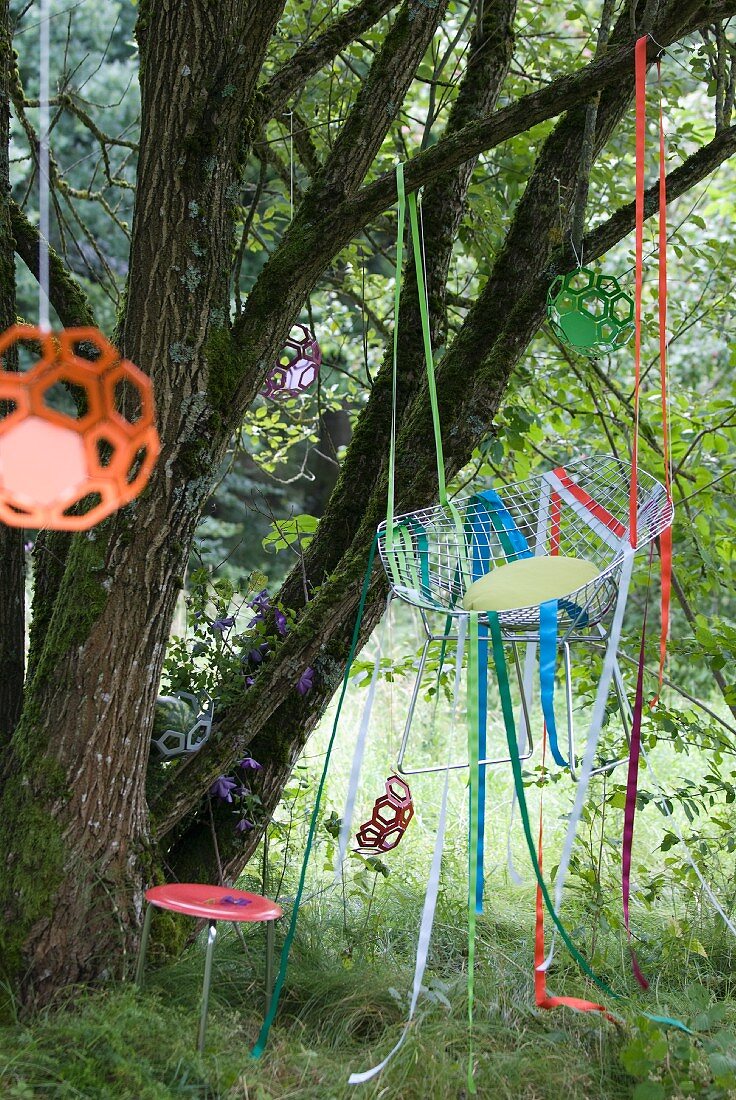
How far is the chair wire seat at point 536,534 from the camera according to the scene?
197cm

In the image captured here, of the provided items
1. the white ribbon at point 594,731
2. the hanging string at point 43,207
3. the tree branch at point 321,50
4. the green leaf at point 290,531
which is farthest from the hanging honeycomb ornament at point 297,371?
the white ribbon at point 594,731

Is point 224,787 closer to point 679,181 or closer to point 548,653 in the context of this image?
point 548,653

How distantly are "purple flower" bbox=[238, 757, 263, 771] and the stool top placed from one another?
0.36m

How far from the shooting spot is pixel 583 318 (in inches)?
90.2

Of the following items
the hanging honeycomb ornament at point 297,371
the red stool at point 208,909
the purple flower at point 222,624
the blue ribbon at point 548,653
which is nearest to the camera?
the blue ribbon at point 548,653

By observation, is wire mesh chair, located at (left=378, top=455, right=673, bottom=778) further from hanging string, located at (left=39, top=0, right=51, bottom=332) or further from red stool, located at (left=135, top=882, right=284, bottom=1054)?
hanging string, located at (left=39, top=0, right=51, bottom=332)

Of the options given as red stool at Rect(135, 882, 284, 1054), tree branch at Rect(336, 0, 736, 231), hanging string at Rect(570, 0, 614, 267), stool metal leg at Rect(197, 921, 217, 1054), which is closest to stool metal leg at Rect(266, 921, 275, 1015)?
red stool at Rect(135, 882, 284, 1054)

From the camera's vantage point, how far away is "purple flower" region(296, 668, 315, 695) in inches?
91.8

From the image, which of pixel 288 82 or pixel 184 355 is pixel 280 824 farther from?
pixel 288 82

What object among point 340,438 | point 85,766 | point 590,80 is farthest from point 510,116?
point 340,438

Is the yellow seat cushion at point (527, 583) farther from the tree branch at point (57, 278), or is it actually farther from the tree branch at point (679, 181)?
the tree branch at point (57, 278)

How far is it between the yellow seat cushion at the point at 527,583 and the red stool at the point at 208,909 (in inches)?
26.5

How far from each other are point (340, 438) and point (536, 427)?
20.9 ft

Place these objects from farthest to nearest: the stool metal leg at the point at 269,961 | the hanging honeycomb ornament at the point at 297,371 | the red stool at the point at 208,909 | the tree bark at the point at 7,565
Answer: the hanging honeycomb ornament at the point at 297,371 < the tree bark at the point at 7,565 < the stool metal leg at the point at 269,961 < the red stool at the point at 208,909
